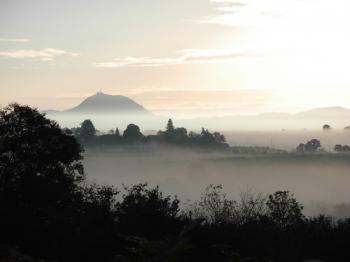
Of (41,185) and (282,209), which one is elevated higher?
(41,185)

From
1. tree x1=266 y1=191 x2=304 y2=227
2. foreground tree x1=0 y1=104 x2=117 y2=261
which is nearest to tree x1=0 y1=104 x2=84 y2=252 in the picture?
foreground tree x1=0 y1=104 x2=117 y2=261

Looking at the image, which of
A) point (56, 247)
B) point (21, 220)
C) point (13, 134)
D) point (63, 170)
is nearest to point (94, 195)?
point (63, 170)

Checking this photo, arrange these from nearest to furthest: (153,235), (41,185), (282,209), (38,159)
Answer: (153,235), (41,185), (282,209), (38,159)

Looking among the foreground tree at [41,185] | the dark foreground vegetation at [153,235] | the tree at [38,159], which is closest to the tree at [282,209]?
the dark foreground vegetation at [153,235]

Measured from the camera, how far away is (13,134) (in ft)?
128

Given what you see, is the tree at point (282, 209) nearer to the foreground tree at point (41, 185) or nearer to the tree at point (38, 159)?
the foreground tree at point (41, 185)

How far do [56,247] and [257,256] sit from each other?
585cm

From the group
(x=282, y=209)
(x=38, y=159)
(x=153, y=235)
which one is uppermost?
(x=38, y=159)

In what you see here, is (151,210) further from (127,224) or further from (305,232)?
(305,232)

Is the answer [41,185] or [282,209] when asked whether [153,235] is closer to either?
[41,185]

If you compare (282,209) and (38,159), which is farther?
(38,159)

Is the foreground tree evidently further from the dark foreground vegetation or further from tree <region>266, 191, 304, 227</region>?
tree <region>266, 191, 304, 227</region>

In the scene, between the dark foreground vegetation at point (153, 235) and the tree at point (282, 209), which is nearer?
the dark foreground vegetation at point (153, 235)

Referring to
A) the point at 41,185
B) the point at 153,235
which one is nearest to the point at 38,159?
the point at 41,185
